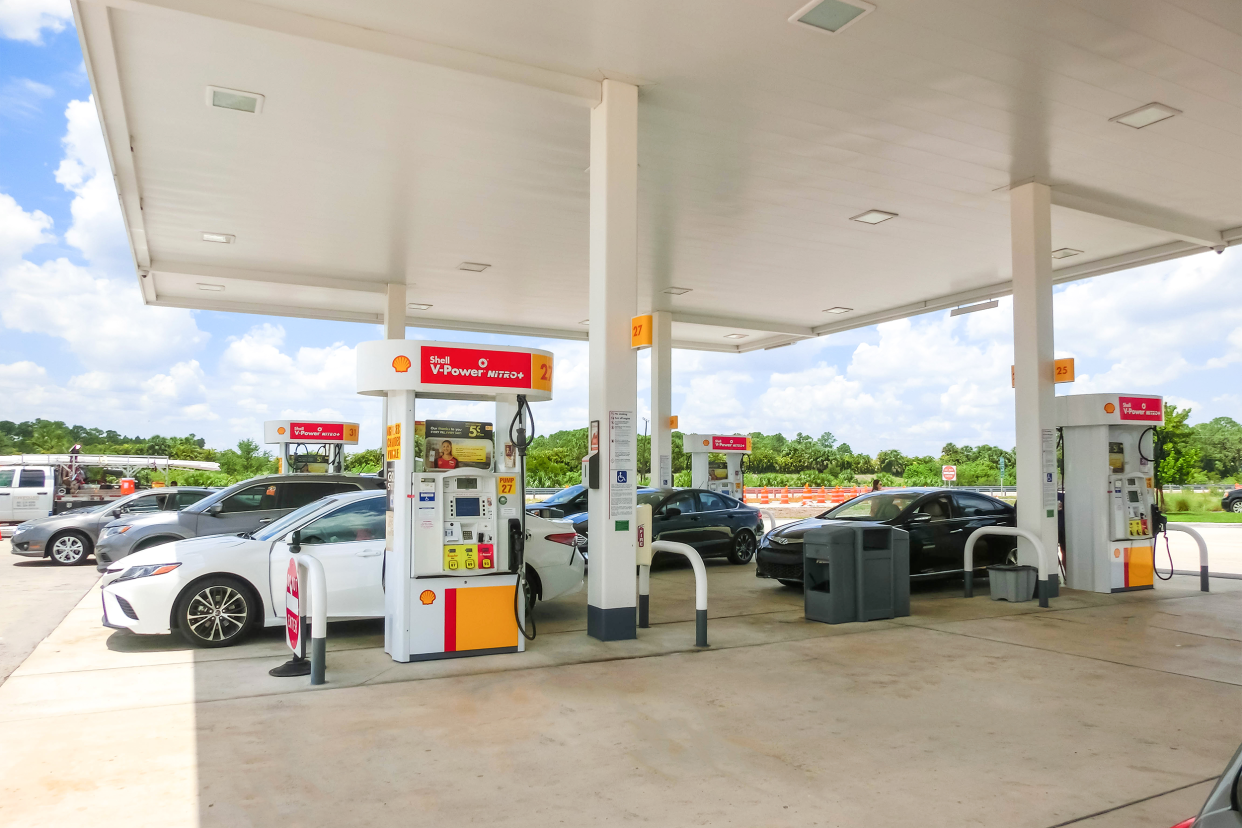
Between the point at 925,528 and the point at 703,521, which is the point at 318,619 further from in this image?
the point at 703,521

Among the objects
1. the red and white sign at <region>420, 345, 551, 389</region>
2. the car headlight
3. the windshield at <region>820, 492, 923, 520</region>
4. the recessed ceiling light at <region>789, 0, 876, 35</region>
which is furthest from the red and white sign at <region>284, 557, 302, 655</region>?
the windshield at <region>820, 492, 923, 520</region>

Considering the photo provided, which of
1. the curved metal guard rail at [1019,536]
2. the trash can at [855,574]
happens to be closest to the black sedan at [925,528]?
the curved metal guard rail at [1019,536]

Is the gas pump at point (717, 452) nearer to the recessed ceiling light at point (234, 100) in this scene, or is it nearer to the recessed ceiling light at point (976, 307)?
the recessed ceiling light at point (976, 307)

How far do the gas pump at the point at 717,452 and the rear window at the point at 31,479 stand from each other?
13727mm

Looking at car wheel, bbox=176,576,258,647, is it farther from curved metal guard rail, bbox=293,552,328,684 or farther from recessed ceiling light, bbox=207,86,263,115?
recessed ceiling light, bbox=207,86,263,115

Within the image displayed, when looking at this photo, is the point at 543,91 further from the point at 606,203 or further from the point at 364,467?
the point at 364,467

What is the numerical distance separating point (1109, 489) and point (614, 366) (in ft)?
23.5

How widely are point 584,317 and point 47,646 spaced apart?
1371 centimetres

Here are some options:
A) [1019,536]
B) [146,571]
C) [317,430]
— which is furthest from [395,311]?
[1019,536]

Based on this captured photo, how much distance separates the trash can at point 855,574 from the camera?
340 inches

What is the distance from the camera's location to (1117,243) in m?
13.4

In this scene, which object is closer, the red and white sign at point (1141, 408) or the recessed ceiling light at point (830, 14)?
the recessed ceiling light at point (830, 14)

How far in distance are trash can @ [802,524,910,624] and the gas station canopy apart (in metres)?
4.48

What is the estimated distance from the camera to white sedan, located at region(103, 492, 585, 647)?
23.3 feet
